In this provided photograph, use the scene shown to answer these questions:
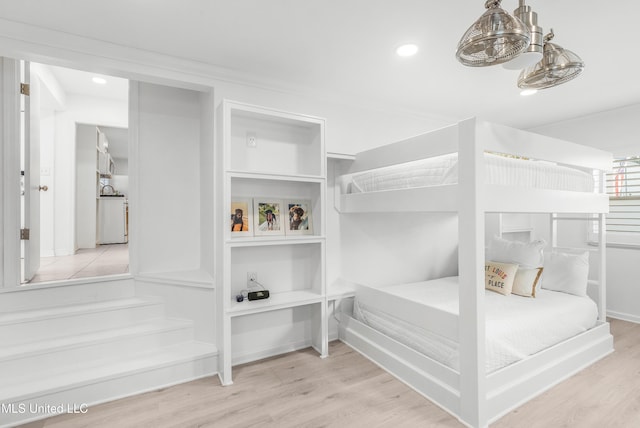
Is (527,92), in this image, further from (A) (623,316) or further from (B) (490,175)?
(A) (623,316)

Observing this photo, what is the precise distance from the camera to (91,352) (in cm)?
→ 211

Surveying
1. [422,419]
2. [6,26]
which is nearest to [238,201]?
[6,26]

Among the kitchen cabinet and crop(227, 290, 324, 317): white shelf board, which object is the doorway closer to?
the kitchen cabinet

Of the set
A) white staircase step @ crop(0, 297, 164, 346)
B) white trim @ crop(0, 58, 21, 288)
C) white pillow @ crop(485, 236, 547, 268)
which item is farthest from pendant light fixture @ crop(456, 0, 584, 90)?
white trim @ crop(0, 58, 21, 288)

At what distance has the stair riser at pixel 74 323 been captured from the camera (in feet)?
6.71

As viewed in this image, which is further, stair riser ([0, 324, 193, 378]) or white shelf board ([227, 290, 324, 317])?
white shelf board ([227, 290, 324, 317])

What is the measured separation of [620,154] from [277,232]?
3.76m

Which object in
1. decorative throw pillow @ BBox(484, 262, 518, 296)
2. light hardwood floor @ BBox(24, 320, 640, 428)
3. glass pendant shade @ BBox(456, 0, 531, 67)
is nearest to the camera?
glass pendant shade @ BBox(456, 0, 531, 67)

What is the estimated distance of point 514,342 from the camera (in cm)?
198

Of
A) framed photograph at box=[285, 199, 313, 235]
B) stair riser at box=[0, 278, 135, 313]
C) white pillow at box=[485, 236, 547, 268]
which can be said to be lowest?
stair riser at box=[0, 278, 135, 313]

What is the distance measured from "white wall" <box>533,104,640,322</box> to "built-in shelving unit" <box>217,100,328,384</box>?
128 inches

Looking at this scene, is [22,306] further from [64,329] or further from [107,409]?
[107,409]

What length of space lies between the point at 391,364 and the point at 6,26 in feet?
10.4

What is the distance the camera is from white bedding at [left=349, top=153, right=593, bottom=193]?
1928 millimetres
